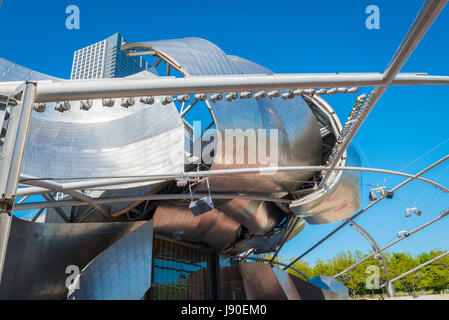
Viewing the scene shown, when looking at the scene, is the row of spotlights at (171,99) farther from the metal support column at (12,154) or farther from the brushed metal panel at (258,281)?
the brushed metal panel at (258,281)

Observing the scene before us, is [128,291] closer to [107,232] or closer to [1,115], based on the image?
[107,232]

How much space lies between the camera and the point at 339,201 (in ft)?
82.5

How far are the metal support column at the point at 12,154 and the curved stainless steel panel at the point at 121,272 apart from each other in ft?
42.8

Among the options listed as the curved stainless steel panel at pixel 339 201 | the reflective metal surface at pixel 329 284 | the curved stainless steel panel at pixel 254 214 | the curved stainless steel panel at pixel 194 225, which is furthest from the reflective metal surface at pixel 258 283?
the reflective metal surface at pixel 329 284

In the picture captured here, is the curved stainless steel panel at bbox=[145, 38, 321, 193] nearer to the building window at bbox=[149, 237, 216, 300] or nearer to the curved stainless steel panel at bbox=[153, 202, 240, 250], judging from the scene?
the curved stainless steel panel at bbox=[153, 202, 240, 250]

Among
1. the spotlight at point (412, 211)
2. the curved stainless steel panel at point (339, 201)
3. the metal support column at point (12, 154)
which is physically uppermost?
the curved stainless steel panel at point (339, 201)

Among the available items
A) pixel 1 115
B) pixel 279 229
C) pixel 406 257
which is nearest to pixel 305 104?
pixel 279 229

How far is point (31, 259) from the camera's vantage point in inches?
725

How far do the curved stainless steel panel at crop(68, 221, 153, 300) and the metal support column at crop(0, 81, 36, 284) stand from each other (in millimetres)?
13035

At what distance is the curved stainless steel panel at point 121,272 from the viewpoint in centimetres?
1658

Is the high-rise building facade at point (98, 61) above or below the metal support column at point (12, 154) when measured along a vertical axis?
above

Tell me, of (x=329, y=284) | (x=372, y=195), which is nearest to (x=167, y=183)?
(x=372, y=195)
